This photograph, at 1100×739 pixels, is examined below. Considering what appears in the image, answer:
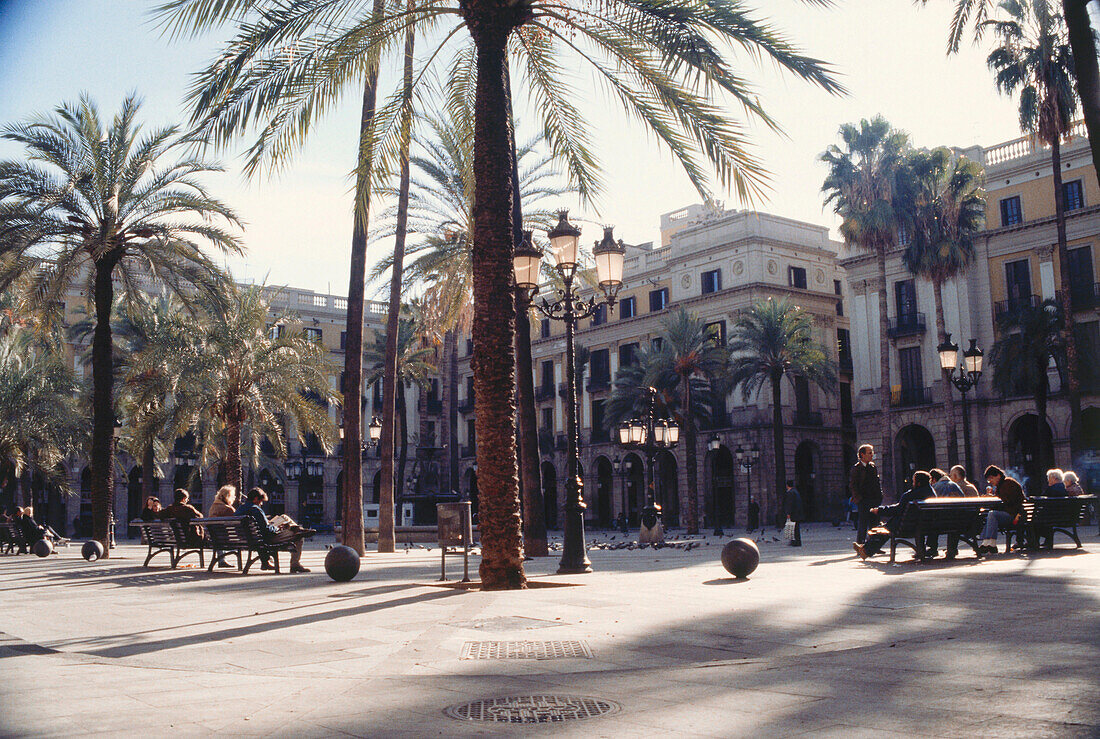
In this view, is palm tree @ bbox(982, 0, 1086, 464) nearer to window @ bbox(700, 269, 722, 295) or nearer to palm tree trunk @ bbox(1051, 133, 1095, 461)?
palm tree trunk @ bbox(1051, 133, 1095, 461)

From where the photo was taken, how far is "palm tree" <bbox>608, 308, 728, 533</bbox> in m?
42.1

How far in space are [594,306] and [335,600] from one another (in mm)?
6727

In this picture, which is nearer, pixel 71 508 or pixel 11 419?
pixel 11 419

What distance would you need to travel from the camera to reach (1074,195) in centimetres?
3741

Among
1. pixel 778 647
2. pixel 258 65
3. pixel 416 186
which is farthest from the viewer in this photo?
pixel 416 186

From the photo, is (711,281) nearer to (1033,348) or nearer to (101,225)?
(1033,348)

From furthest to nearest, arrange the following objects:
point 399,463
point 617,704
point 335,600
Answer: point 399,463 → point 335,600 → point 617,704

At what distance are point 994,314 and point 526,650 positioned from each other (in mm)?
38349

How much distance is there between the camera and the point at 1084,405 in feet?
118

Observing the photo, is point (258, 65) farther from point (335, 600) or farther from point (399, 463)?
point (399, 463)

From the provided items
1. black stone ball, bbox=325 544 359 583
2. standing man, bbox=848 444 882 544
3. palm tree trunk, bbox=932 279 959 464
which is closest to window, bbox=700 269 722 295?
palm tree trunk, bbox=932 279 959 464

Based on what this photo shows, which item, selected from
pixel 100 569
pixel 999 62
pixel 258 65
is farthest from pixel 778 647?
pixel 999 62

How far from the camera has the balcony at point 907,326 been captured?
41.9m

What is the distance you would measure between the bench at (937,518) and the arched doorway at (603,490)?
142 ft
